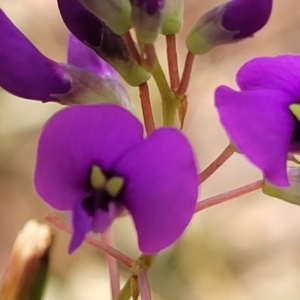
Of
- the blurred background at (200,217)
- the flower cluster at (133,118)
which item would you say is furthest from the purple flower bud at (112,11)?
the blurred background at (200,217)

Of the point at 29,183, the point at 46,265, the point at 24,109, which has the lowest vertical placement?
the point at 29,183

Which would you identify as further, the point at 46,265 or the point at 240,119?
the point at 46,265

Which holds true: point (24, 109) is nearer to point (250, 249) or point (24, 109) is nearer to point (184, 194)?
point (250, 249)

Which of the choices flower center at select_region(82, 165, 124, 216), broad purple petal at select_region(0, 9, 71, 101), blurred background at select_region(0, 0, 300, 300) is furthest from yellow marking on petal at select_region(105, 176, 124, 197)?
blurred background at select_region(0, 0, 300, 300)

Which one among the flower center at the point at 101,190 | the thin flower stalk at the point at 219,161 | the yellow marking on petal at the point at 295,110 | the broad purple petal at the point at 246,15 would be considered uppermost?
the broad purple petal at the point at 246,15

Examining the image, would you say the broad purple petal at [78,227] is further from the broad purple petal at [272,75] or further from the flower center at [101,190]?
Result: the broad purple petal at [272,75]

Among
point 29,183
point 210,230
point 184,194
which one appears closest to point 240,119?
point 184,194

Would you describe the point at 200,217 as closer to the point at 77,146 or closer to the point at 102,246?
the point at 102,246
